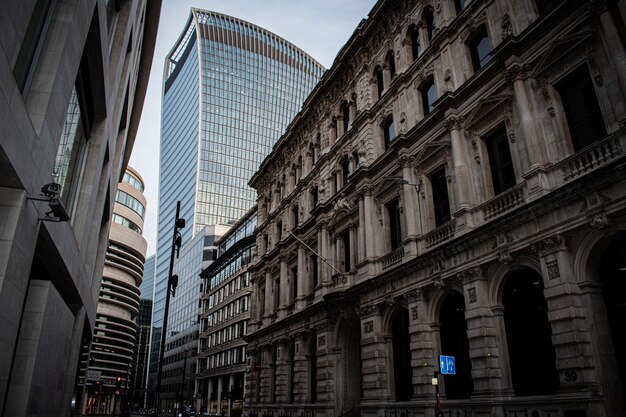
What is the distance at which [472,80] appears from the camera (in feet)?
67.8

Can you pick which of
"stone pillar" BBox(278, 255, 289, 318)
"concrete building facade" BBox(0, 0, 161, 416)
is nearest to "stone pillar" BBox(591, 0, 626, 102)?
"concrete building facade" BBox(0, 0, 161, 416)

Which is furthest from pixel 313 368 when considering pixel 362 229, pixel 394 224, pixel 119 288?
pixel 119 288

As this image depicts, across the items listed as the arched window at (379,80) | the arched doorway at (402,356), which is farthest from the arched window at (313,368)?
the arched window at (379,80)

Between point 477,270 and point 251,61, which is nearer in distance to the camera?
point 477,270

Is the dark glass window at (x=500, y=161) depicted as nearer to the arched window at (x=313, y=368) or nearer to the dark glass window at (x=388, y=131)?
the dark glass window at (x=388, y=131)

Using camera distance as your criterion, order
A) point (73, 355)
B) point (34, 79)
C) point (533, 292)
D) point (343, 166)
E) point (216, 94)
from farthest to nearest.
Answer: point (216, 94) < point (343, 166) < point (73, 355) < point (533, 292) < point (34, 79)

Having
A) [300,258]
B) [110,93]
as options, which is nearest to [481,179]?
[110,93]

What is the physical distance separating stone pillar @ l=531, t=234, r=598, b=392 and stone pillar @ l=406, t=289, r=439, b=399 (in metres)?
6.63

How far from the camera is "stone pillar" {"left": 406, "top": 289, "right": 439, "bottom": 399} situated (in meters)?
20.2

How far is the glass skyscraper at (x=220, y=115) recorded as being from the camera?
139m

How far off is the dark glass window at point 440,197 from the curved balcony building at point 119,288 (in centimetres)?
7442

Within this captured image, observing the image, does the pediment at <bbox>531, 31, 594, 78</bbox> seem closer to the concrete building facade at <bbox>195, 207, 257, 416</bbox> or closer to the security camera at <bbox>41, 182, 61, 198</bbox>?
the security camera at <bbox>41, 182, 61, 198</bbox>

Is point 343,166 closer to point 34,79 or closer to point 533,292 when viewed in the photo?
point 533,292

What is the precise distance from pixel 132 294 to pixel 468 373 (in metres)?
89.9
